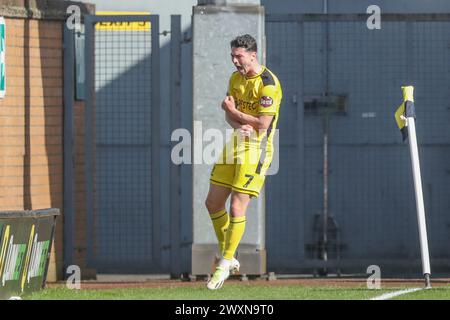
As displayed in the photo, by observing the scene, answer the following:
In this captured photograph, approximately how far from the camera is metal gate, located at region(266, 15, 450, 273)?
1809 centimetres

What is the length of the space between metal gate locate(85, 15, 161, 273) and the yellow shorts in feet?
11.1

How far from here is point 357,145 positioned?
60.3 ft

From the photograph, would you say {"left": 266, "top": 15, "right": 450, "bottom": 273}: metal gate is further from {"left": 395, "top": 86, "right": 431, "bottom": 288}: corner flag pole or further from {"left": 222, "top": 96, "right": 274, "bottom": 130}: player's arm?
{"left": 222, "top": 96, "right": 274, "bottom": 130}: player's arm

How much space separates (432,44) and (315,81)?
143cm

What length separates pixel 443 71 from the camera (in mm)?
18234

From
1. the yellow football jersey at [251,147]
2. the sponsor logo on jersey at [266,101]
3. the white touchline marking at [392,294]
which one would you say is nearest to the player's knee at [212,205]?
the yellow football jersey at [251,147]

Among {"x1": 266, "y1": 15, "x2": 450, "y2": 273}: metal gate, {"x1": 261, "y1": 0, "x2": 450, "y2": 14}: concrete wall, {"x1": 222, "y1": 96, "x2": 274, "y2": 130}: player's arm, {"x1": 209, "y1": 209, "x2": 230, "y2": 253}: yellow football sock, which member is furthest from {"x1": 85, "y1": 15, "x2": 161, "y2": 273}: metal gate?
{"x1": 222, "y1": 96, "x2": 274, "y2": 130}: player's arm

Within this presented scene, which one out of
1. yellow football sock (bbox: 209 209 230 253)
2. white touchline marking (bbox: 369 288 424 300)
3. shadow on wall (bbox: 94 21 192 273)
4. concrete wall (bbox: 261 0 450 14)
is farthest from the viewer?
concrete wall (bbox: 261 0 450 14)

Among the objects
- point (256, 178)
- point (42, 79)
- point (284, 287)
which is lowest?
point (284, 287)

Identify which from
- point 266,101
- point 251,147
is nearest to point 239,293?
point 251,147
